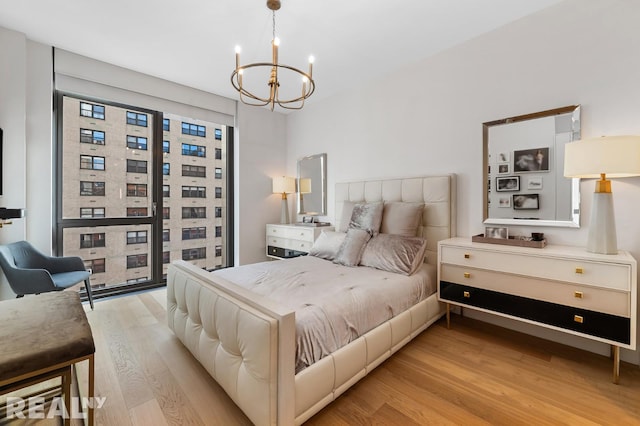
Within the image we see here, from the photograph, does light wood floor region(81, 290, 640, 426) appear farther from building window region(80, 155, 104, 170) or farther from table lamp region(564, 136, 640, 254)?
building window region(80, 155, 104, 170)

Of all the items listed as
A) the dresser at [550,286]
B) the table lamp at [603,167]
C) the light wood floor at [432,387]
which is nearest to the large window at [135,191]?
the light wood floor at [432,387]

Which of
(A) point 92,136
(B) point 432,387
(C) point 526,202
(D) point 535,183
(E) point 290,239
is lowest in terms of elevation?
(B) point 432,387

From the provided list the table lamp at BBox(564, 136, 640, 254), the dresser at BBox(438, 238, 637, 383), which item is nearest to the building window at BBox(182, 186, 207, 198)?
the dresser at BBox(438, 238, 637, 383)

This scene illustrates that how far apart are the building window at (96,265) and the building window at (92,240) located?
188mm

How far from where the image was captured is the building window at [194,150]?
396cm

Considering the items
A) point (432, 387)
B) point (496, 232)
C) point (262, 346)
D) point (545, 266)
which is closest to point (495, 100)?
point (496, 232)

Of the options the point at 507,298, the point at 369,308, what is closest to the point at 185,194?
the point at 369,308

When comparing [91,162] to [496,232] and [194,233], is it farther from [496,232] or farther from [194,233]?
[496,232]

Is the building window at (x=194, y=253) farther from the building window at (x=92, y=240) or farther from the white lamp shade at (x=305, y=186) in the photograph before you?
the white lamp shade at (x=305, y=186)

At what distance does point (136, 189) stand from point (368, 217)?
9.72ft

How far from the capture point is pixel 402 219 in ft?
8.98

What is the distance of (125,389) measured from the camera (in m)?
1.69

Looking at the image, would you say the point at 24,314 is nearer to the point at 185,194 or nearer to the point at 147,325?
the point at 147,325

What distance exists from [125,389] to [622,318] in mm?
3055
